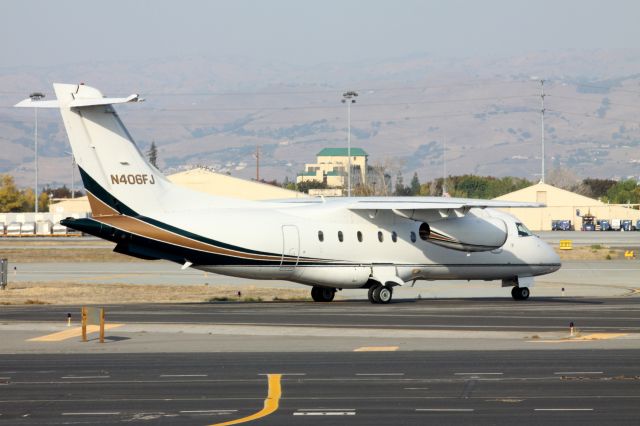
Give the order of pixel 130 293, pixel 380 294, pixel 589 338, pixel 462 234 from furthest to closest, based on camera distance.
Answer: pixel 130 293 → pixel 462 234 → pixel 380 294 → pixel 589 338

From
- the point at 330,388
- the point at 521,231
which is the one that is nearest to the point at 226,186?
the point at 521,231

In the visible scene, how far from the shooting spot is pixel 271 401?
19.9 metres

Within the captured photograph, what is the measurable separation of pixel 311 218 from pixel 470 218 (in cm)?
603

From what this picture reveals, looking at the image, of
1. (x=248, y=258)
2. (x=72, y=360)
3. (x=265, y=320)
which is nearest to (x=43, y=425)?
(x=72, y=360)

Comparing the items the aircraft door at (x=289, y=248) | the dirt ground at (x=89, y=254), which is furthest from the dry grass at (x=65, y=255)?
the aircraft door at (x=289, y=248)

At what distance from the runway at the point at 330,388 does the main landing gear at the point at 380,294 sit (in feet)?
52.1

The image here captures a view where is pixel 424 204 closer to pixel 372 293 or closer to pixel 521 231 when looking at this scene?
pixel 372 293

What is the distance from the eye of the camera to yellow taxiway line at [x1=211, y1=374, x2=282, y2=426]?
59.4 feet

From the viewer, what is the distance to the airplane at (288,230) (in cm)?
3862

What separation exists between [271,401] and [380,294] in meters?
23.1

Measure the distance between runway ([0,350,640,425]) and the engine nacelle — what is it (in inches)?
667

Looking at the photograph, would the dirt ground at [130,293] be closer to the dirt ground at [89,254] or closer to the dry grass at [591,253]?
the dirt ground at [89,254]

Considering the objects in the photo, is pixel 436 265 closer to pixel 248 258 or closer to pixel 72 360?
pixel 248 258

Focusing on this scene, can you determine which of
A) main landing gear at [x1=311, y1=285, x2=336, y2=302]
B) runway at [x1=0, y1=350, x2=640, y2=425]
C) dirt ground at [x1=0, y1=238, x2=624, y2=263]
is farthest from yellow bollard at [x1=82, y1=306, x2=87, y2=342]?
dirt ground at [x1=0, y1=238, x2=624, y2=263]
